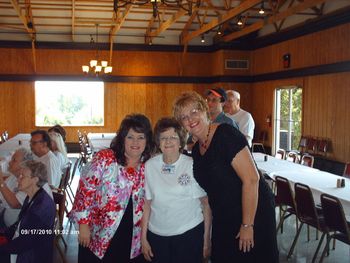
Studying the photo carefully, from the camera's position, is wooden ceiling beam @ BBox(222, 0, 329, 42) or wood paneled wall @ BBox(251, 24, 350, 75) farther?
wood paneled wall @ BBox(251, 24, 350, 75)

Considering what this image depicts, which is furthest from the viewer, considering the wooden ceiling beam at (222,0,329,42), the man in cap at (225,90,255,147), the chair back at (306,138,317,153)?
the chair back at (306,138,317,153)

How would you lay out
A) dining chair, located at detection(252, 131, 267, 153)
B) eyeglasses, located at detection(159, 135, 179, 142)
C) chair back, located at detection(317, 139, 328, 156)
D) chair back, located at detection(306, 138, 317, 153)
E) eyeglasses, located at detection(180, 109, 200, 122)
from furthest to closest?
1. dining chair, located at detection(252, 131, 267, 153)
2. chair back, located at detection(306, 138, 317, 153)
3. chair back, located at detection(317, 139, 328, 156)
4. eyeglasses, located at detection(159, 135, 179, 142)
5. eyeglasses, located at detection(180, 109, 200, 122)

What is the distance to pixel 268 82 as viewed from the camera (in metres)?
15.6

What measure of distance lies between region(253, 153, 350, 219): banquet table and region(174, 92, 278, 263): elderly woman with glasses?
2.45 meters

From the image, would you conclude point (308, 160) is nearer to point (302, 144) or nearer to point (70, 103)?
point (302, 144)

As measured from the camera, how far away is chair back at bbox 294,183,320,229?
4961mm

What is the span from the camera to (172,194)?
2.68 metres

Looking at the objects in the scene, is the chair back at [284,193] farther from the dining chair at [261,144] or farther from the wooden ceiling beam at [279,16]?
the dining chair at [261,144]

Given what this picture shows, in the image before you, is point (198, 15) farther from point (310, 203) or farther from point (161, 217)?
point (161, 217)

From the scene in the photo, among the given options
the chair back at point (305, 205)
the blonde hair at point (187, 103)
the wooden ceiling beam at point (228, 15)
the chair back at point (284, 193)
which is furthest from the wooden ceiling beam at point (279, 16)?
the blonde hair at point (187, 103)

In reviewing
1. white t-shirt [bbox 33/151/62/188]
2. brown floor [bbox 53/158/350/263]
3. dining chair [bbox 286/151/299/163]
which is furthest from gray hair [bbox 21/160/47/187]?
dining chair [bbox 286/151/299/163]

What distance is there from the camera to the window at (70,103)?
17094 mm

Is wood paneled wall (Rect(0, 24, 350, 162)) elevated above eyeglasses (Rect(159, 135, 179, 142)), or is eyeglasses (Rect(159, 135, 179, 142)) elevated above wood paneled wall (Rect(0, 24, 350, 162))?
wood paneled wall (Rect(0, 24, 350, 162))

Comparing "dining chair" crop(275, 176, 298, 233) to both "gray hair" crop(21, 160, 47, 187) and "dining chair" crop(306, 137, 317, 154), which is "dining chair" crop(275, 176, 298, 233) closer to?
"gray hair" crop(21, 160, 47, 187)
